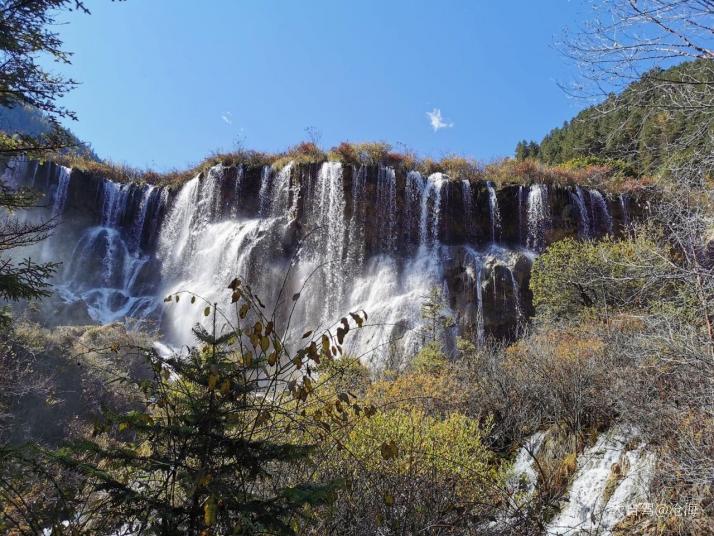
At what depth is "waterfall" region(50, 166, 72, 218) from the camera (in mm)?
23861

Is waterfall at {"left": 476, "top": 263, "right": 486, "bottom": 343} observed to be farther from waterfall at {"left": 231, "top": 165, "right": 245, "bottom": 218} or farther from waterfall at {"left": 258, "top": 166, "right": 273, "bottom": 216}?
waterfall at {"left": 231, "top": 165, "right": 245, "bottom": 218}

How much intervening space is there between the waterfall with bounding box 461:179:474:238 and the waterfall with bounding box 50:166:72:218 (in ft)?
63.3

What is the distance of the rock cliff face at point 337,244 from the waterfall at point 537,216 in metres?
0.05

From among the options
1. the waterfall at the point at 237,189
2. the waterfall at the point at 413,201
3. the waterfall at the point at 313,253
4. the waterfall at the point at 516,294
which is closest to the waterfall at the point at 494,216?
the waterfall at the point at 313,253

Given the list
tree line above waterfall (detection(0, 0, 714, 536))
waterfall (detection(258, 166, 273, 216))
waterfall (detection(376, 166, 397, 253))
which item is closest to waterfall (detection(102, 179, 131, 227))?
waterfall (detection(258, 166, 273, 216))

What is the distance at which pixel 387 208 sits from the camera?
21.0 meters

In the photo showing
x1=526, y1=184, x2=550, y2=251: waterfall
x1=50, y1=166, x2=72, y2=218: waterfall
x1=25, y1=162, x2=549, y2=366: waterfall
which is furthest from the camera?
x1=50, y1=166, x2=72, y2=218: waterfall

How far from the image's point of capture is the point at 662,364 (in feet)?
19.6

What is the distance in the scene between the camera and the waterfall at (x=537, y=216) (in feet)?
67.8

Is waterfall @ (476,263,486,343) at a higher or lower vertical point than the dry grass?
lower

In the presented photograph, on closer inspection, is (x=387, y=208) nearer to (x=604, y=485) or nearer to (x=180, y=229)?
(x=180, y=229)

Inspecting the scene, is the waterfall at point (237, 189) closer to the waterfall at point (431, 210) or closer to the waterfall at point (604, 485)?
the waterfall at point (431, 210)

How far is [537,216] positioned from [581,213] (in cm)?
199

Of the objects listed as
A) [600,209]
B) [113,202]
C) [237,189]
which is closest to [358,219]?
[237,189]
